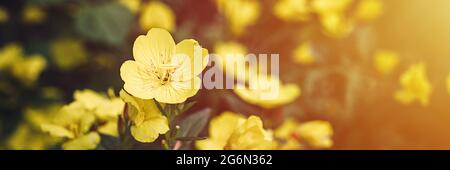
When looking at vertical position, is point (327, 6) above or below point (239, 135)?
above

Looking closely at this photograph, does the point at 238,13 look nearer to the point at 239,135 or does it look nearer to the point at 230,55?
the point at 230,55

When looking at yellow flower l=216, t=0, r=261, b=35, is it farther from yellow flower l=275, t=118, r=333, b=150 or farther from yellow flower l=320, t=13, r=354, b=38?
yellow flower l=275, t=118, r=333, b=150

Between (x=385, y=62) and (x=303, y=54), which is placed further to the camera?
(x=303, y=54)

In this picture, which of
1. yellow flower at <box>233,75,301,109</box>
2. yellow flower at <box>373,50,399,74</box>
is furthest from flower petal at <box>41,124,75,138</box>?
yellow flower at <box>373,50,399,74</box>

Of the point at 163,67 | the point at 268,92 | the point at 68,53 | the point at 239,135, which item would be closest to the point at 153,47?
→ the point at 163,67

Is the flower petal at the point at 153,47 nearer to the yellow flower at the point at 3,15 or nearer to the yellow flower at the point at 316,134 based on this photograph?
the yellow flower at the point at 316,134
